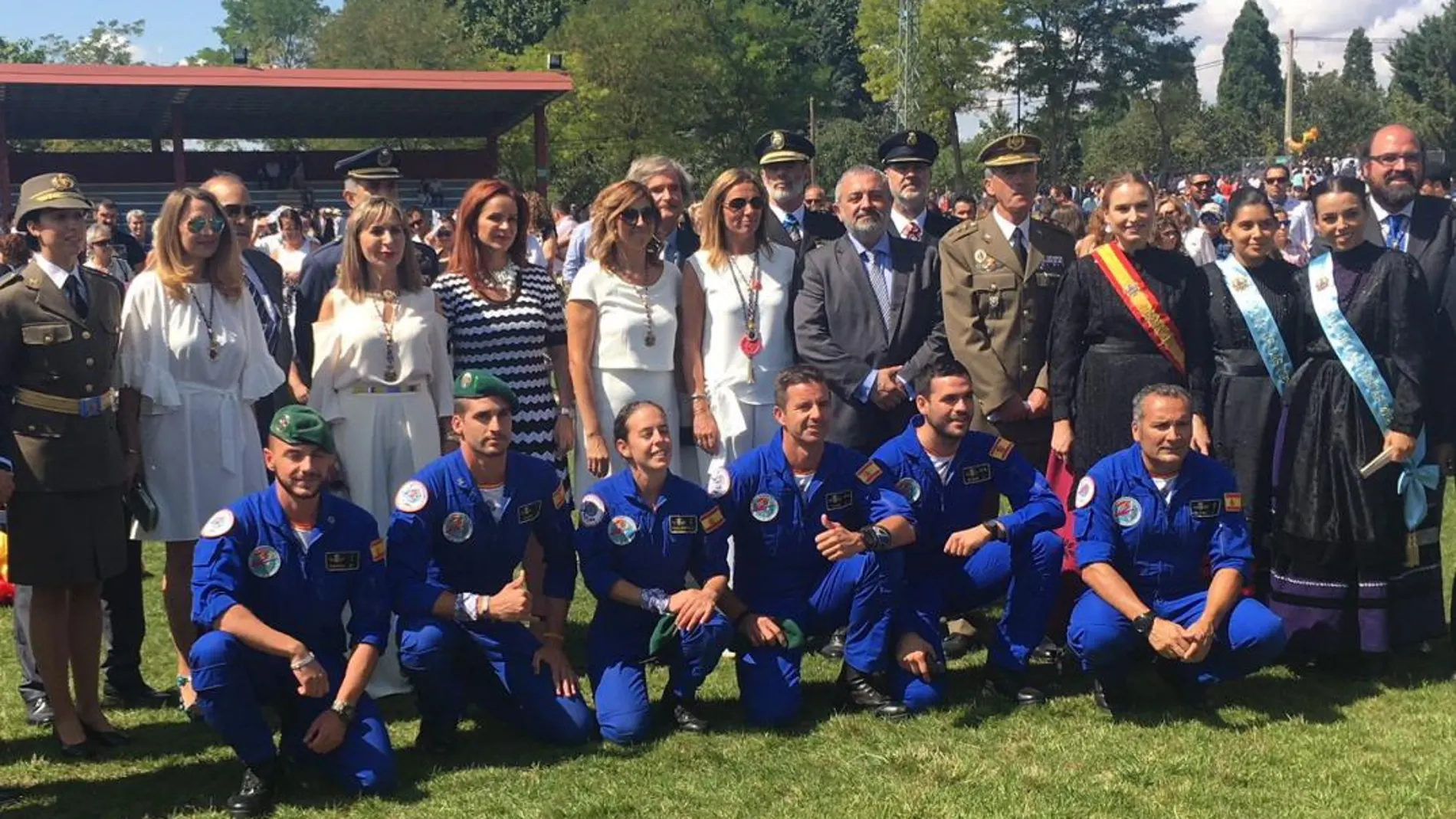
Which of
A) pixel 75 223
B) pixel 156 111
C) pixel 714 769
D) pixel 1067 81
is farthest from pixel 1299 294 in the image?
pixel 1067 81

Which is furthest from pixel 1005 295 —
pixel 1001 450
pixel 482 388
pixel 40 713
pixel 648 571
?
pixel 40 713

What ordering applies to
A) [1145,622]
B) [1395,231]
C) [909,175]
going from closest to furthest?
[1145,622], [1395,231], [909,175]

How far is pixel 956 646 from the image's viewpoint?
577 centimetres

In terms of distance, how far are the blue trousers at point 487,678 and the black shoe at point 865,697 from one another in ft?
3.14

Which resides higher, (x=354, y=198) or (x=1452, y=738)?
(x=354, y=198)

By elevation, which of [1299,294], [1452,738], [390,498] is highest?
[1299,294]

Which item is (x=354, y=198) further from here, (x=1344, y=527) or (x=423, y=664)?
(x=1344, y=527)

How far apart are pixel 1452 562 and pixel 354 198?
18.2 feet

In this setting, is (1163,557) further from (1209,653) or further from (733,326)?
(733,326)

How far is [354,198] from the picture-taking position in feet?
18.8

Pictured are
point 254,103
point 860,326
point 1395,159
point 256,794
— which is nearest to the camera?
point 256,794

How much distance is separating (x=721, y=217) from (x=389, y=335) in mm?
1452

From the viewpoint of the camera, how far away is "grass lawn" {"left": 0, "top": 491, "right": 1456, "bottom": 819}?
412 cm

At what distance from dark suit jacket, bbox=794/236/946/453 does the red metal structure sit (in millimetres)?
22529
